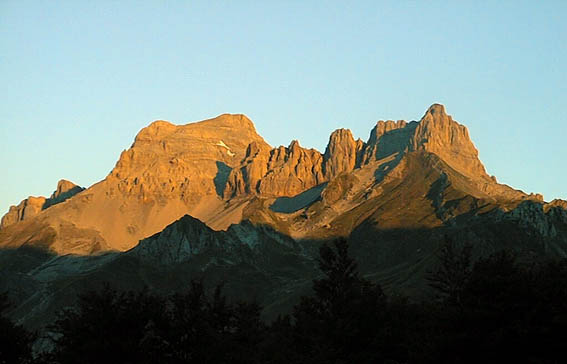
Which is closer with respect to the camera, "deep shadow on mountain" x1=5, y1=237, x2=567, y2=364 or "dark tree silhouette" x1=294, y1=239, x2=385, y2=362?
"deep shadow on mountain" x1=5, y1=237, x2=567, y2=364

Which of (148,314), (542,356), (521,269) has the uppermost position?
(148,314)

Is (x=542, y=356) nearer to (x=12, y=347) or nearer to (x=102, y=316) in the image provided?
(x=102, y=316)

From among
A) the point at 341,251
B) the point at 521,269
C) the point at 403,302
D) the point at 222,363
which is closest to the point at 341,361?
the point at 222,363

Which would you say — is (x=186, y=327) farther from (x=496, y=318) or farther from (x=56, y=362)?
(x=496, y=318)

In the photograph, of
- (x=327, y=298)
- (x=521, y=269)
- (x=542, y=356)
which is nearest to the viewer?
(x=542, y=356)

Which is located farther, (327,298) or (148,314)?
(327,298)

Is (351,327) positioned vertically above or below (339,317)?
below

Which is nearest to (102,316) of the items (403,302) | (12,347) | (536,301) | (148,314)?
(148,314)

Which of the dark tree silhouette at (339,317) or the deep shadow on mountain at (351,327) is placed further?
the dark tree silhouette at (339,317)

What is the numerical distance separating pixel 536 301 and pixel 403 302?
39589mm

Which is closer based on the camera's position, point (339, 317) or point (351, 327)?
point (351, 327)

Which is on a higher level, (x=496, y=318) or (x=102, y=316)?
(x=102, y=316)

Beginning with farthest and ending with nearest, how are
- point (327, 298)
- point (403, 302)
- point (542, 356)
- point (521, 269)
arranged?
1. point (403, 302)
2. point (327, 298)
3. point (521, 269)
4. point (542, 356)

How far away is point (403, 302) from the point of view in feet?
351
